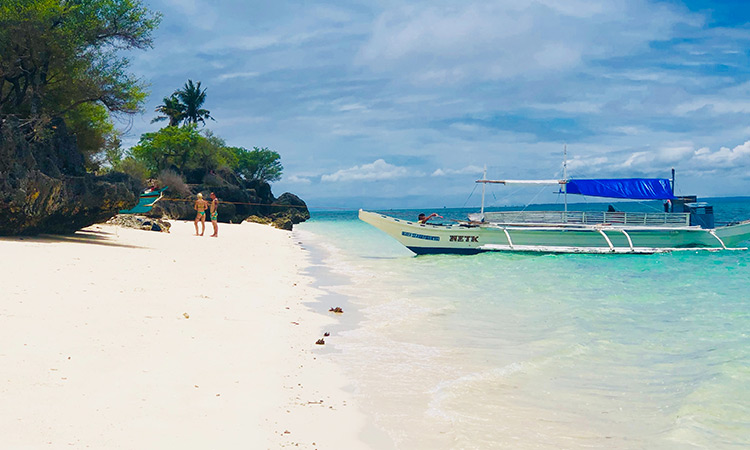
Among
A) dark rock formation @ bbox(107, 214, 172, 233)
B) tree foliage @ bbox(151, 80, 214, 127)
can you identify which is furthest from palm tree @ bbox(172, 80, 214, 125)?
dark rock formation @ bbox(107, 214, 172, 233)

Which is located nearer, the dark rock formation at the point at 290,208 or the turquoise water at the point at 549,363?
the turquoise water at the point at 549,363

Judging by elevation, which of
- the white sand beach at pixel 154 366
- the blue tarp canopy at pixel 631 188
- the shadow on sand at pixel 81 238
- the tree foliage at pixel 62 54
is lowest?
the white sand beach at pixel 154 366

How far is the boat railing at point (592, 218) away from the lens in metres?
28.0

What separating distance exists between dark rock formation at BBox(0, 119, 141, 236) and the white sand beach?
404cm

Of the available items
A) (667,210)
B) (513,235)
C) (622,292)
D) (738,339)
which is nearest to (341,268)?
(622,292)

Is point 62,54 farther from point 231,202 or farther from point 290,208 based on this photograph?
point 290,208

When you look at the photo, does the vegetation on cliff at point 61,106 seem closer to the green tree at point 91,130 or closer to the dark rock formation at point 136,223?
the green tree at point 91,130

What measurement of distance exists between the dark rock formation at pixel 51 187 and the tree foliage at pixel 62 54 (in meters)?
1.22

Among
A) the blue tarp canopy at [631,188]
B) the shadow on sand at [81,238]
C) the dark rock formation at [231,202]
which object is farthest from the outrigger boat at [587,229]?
the dark rock formation at [231,202]

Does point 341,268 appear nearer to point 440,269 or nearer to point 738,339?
point 440,269

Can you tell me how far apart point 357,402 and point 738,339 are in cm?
723

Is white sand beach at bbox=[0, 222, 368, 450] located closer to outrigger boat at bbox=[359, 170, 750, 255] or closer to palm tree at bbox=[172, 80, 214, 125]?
outrigger boat at bbox=[359, 170, 750, 255]

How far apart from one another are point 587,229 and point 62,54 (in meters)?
23.7

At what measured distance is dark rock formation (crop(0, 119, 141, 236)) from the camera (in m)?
14.0
